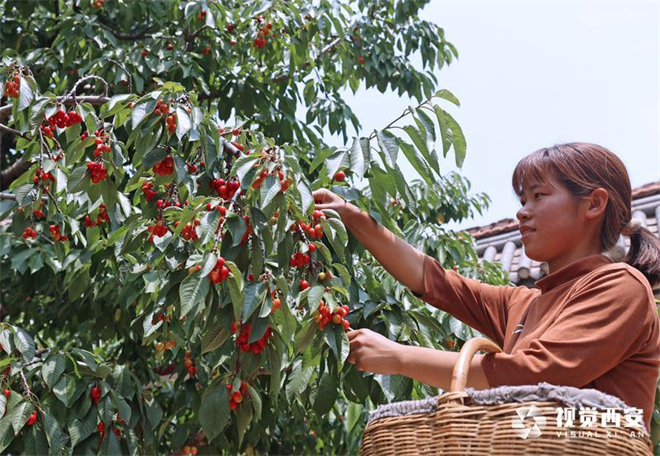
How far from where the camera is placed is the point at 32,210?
2754mm

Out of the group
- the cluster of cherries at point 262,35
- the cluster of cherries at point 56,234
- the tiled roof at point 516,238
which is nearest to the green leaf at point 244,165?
the cluster of cherries at point 56,234

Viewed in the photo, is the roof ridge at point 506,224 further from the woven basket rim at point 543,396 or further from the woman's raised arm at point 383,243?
the woven basket rim at point 543,396

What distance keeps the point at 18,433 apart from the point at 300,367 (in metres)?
0.88

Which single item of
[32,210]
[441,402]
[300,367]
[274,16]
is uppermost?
[274,16]

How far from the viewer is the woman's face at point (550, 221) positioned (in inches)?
66.9

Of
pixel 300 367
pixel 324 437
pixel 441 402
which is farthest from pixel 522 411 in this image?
pixel 324 437

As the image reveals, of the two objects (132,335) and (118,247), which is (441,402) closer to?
(118,247)

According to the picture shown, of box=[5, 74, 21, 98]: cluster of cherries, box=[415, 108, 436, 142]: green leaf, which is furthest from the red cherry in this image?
box=[415, 108, 436, 142]: green leaf

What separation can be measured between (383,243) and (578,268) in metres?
0.50

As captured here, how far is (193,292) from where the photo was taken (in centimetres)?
179

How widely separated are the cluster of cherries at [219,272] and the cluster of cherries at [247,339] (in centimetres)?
13

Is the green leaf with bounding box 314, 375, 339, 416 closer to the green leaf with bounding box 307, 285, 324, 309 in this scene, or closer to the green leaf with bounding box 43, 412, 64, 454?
the green leaf with bounding box 307, 285, 324, 309

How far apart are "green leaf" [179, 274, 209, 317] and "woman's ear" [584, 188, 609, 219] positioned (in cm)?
76

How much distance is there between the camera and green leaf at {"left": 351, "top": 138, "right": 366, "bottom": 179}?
2.02 metres
